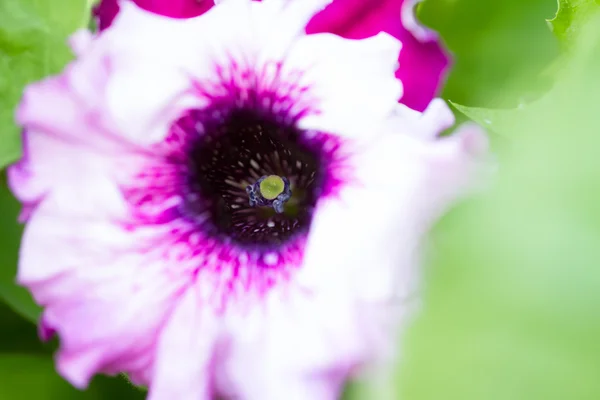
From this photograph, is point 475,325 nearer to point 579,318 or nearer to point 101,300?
point 579,318

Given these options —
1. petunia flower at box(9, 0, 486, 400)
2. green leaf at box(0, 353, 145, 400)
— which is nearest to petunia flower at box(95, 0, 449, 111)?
petunia flower at box(9, 0, 486, 400)

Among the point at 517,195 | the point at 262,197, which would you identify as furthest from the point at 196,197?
the point at 517,195

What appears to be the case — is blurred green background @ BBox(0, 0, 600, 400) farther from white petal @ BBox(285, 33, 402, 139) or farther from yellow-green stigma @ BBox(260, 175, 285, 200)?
yellow-green stigma @ BBox(260, 175, 285, 200)

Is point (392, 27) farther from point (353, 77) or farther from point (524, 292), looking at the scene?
point (524, 292)

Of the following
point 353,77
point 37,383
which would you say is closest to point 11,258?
point 37,383

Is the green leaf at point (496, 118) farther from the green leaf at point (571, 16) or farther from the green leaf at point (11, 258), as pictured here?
the green leaf at point (11, 258)

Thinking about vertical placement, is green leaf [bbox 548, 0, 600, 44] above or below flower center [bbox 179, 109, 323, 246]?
above

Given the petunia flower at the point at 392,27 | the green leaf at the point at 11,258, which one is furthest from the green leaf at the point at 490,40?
the green leaf at the point at 11,258
